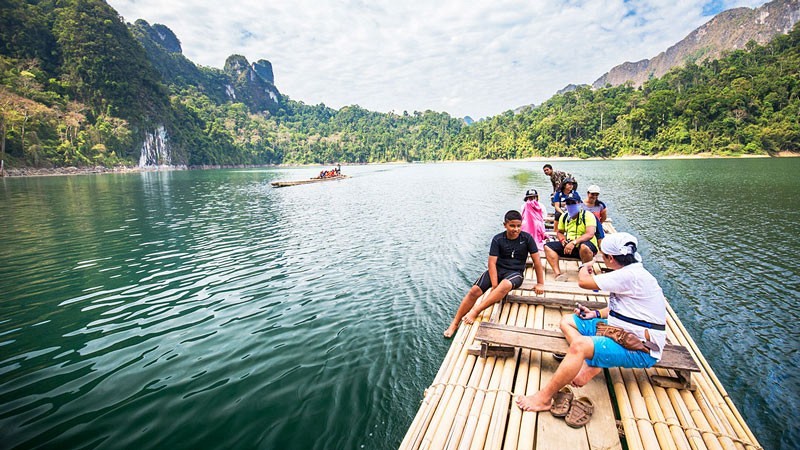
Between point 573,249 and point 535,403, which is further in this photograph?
point 573,249

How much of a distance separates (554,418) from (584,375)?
2.48ft

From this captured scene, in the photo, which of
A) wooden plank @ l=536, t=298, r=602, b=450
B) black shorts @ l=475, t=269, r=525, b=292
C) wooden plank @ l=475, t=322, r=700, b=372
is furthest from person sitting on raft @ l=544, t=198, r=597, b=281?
wooden plank @ l=536, t=298, r=602, b=450

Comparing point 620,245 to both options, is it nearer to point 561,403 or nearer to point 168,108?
point 561,403

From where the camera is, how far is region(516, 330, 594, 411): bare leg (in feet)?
12.0

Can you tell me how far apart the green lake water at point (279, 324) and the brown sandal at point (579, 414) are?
2.25 metres

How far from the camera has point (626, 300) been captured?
411 cm

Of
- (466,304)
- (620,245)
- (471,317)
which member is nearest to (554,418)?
(620,245)

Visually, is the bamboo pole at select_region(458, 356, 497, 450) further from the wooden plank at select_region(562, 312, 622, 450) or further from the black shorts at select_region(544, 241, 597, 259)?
the black shorts at select_region(544, 241, 597, 259)

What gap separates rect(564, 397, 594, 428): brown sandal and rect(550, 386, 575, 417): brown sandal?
50 millimetres

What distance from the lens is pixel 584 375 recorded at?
4008 millimetres

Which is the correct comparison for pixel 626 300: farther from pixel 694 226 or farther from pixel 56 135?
pixel 56 135

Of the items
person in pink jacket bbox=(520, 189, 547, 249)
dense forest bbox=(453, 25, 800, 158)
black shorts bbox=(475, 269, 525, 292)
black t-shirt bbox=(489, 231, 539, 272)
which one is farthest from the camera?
dense forest bbox=(453, 25, 800, 158)

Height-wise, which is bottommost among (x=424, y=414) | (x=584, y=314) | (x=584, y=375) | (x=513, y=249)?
(x=424, y=414)

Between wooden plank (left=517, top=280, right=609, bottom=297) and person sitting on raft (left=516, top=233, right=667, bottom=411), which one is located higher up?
person sitting on raft (left=516, top=233, right=667, bottom=411)
